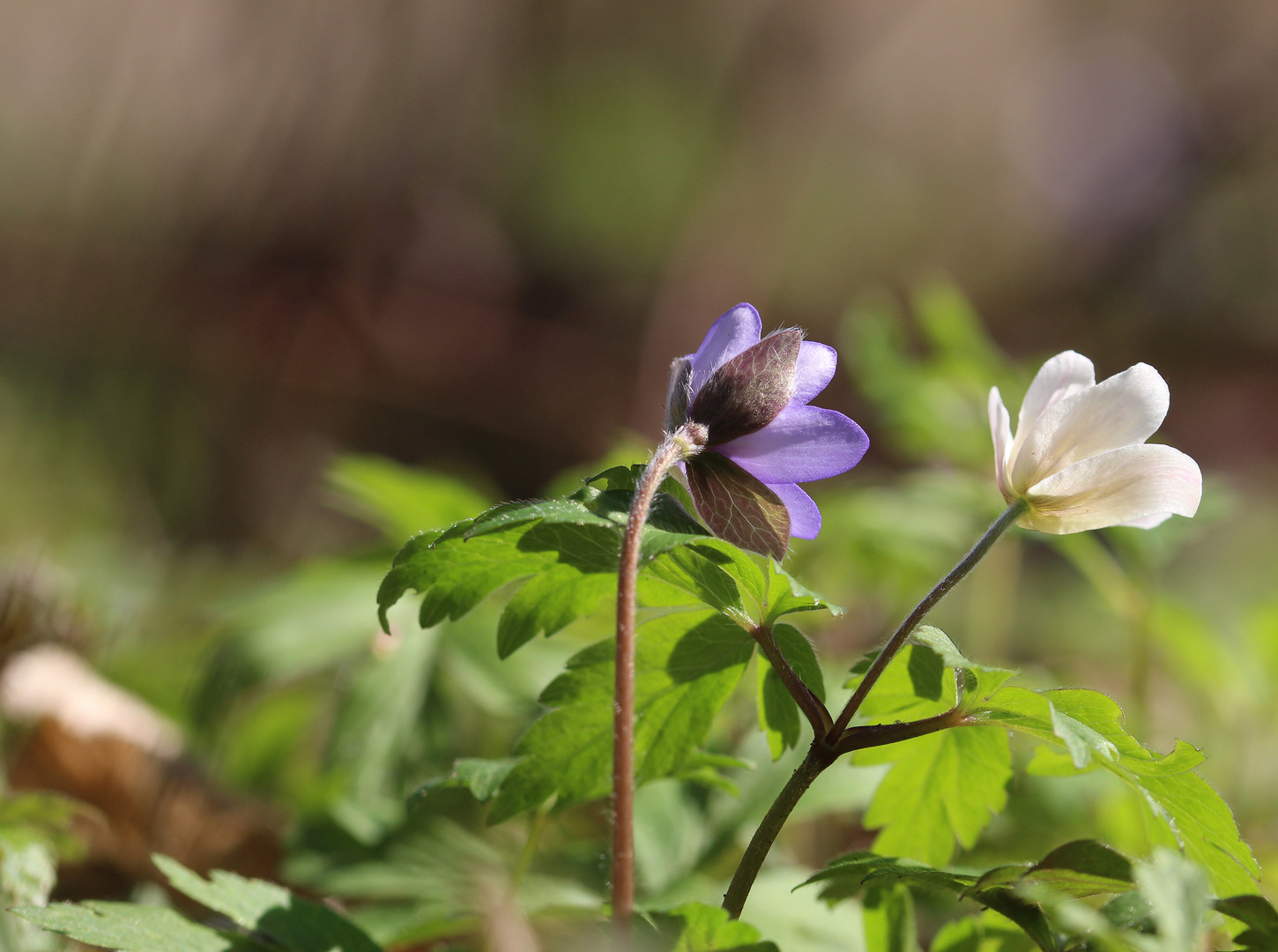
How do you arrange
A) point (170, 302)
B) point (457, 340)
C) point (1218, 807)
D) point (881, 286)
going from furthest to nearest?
point (881, 286) → point (457, 340) → point (170, 302) → point (1218, 807)

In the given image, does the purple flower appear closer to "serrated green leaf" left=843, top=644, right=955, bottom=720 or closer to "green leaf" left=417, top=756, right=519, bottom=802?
"serrated green leaf" left=843, top=644, right=955, bottom=720

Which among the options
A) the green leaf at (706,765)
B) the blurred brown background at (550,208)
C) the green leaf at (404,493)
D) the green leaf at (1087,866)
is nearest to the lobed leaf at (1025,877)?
the green leaf at (1087,866)

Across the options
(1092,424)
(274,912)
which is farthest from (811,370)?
(274,912)

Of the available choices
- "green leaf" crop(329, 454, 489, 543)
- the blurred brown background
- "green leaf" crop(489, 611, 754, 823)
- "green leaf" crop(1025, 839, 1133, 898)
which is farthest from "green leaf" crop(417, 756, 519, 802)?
the blurred brown background

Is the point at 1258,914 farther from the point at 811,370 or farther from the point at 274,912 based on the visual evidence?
the point at 274,912

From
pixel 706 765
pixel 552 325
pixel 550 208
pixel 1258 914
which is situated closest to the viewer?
pixel 1258 914

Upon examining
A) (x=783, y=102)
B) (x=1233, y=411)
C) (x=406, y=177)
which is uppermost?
(x=783, y=102)

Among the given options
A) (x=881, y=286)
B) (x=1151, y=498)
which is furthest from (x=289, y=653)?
(x=881, y=286)

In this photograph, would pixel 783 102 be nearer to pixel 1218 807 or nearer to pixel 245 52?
pixel 245 52
